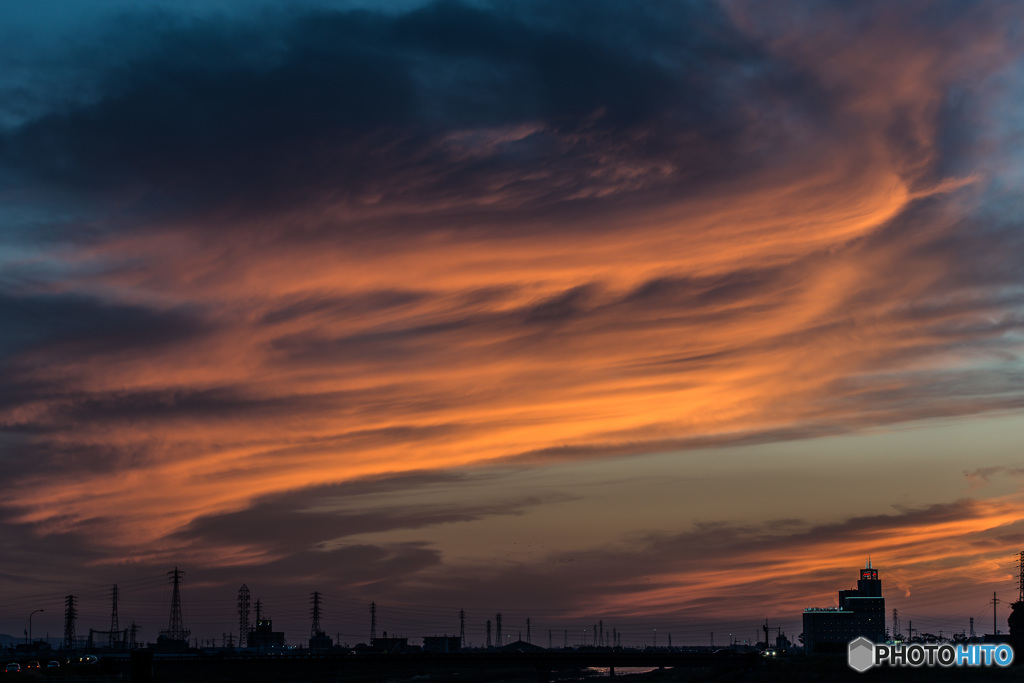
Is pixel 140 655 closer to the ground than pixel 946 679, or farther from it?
farther from it

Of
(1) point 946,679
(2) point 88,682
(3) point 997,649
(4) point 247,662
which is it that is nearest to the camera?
(3) point 997,649

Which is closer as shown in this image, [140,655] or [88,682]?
[140,655]

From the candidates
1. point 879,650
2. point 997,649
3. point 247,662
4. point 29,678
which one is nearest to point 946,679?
point 879,650

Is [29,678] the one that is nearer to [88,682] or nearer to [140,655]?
[88,682]

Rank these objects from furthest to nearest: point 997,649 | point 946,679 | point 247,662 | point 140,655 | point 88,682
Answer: point 247,662 < point 946,679 < point 88,682 < point 997,649 < point 140,655

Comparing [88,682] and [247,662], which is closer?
[88,682]

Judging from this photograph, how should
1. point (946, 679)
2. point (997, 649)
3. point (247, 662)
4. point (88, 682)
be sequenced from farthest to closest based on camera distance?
1. point (247, 662)
2. point (946, 679)
3. point (88, 682)
4. point (997, 649)

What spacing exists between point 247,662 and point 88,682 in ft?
137

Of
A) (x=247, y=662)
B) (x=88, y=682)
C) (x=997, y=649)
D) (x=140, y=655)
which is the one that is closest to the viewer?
(x=140, y=655)

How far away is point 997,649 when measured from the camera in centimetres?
13062

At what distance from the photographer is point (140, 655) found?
107m

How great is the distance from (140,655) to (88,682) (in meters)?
65.2

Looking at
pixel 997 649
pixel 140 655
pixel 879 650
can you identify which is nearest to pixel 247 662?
pixel 140 655

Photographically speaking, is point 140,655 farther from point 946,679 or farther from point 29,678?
point 946,679
